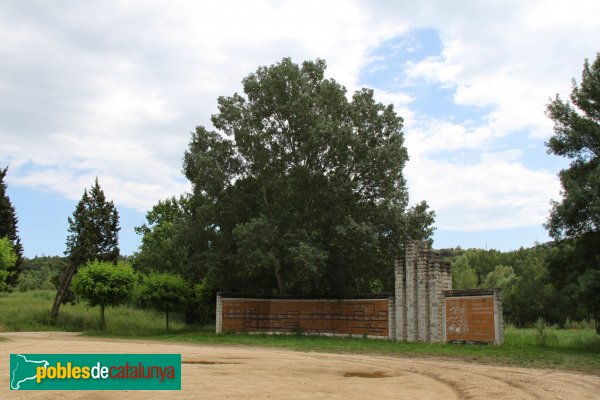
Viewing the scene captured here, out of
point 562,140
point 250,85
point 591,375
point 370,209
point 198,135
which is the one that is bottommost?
point 591,375

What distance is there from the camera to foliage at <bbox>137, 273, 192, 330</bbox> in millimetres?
32531

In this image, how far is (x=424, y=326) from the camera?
25.5 metres

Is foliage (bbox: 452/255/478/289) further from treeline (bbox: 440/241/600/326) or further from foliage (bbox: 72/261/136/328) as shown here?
foliage (bbox: 72/261/136/328)

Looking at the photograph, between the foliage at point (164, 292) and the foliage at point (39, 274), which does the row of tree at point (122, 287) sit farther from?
the foliage at point (39, 274)

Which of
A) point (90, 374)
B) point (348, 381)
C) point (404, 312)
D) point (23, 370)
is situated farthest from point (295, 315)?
point (23, 370)

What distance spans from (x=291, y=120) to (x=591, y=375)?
801 inches

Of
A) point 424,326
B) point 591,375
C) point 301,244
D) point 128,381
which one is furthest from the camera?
point 301,244

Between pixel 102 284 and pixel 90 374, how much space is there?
21224 millimetres

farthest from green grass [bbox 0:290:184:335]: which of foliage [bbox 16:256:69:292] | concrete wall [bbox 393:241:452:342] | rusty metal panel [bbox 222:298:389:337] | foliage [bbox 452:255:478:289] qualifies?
foliage [bbox 452:255:478:289]

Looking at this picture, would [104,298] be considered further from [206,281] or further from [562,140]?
[562,140]

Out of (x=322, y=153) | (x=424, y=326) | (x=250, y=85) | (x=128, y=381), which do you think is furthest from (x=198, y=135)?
(x=128, y=381)

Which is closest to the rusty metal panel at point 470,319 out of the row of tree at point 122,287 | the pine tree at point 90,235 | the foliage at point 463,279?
the row of tree at point 122,287

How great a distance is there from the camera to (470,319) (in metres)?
24.2

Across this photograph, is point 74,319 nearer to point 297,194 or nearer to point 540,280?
point 297,194
